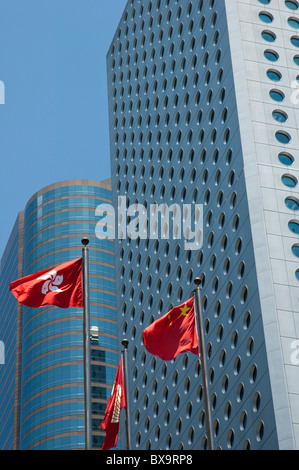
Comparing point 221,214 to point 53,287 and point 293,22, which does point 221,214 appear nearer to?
point 293,22

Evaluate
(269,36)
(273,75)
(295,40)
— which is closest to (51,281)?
(273,75)

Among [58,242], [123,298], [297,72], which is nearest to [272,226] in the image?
[297,72]

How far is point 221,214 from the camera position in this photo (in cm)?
5872

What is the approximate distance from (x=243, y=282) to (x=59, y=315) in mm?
74918

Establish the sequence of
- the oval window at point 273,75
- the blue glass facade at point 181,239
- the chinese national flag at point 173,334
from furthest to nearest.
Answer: the oval window at point 273,75, the blue glass facade at point 181,239, the chinese national flag at point 173,334

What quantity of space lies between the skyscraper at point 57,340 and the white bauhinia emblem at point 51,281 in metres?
78.0

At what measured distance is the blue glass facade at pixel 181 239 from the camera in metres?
52.3

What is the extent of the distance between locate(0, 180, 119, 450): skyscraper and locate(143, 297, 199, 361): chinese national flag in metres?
77.2

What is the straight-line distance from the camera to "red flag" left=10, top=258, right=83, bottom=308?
33781mm

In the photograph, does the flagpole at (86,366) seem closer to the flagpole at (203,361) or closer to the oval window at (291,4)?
the flagpole at (203,361)

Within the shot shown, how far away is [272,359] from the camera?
4816 cm

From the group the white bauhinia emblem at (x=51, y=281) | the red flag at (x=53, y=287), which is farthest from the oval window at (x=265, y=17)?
the white bauhinia emblem at (x=51, y=281)

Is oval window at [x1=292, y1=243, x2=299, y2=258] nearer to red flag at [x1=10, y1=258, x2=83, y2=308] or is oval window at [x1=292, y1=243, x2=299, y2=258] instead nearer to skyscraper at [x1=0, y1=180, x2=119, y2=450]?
red flag at [x1=10, y1=258, x2=83, y2=308]

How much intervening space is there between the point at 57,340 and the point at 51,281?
299ft
